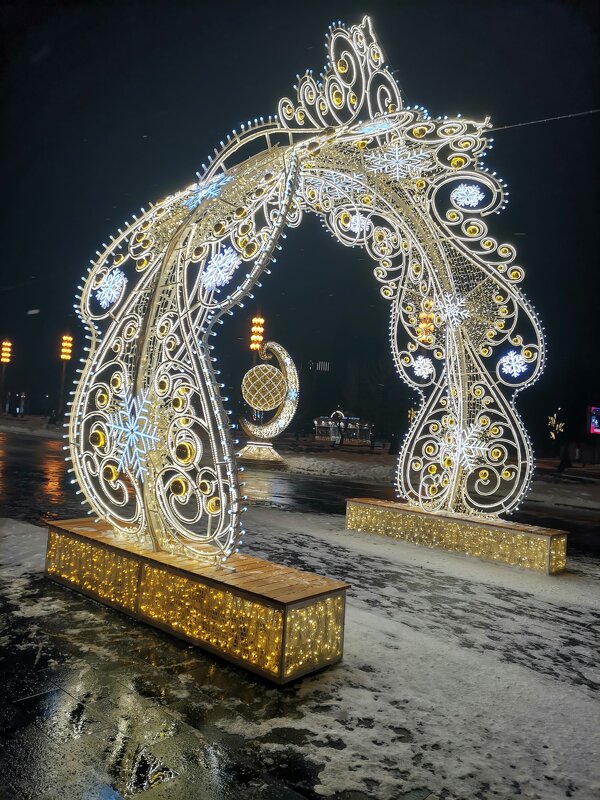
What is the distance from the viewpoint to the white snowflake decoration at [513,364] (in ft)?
21.1

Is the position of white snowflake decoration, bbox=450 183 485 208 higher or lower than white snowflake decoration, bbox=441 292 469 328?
A: higher

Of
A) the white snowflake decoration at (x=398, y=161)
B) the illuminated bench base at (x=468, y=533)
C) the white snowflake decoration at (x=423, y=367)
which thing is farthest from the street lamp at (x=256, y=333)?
the white snowflake decoration at (x=398, y=161)

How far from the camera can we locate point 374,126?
14.2ft

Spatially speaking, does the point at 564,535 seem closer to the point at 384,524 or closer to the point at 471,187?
the point at 384,524

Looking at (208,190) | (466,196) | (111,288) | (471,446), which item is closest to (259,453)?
(471,446)

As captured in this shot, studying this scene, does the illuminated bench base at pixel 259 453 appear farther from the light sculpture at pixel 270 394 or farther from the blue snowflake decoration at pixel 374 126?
the blue snowflake decoration at pixel 374 126

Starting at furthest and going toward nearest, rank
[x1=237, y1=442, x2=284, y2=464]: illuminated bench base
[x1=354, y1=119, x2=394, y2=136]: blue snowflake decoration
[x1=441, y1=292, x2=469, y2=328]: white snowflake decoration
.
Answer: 1. [x1=237, y1=442, x2=284, y2=464]: illuminated bench base
2. [x1=441, y1=292, x2=469, y2=328]: white snowflake decoration
3. [x1=354, y1=119, x2=394, y2=136]: blue snowflake decoration

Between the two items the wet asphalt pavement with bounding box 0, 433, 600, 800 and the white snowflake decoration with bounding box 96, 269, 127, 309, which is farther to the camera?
the white snowflake decoration with bounding box 96, 269, 127, 309

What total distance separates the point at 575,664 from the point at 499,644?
0.47m

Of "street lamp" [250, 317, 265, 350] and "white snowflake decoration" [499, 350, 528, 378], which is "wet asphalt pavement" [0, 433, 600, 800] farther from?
"street lamp" [250, 317, 265, 350]

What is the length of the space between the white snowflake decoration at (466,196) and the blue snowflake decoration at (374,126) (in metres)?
2.24

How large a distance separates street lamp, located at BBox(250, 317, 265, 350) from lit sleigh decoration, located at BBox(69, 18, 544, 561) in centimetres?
1299

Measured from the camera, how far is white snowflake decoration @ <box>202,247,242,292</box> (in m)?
4.10

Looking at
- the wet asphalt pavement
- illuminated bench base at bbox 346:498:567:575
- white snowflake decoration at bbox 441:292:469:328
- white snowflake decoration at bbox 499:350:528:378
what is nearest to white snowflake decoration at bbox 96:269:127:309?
the wet asphalt pavement
